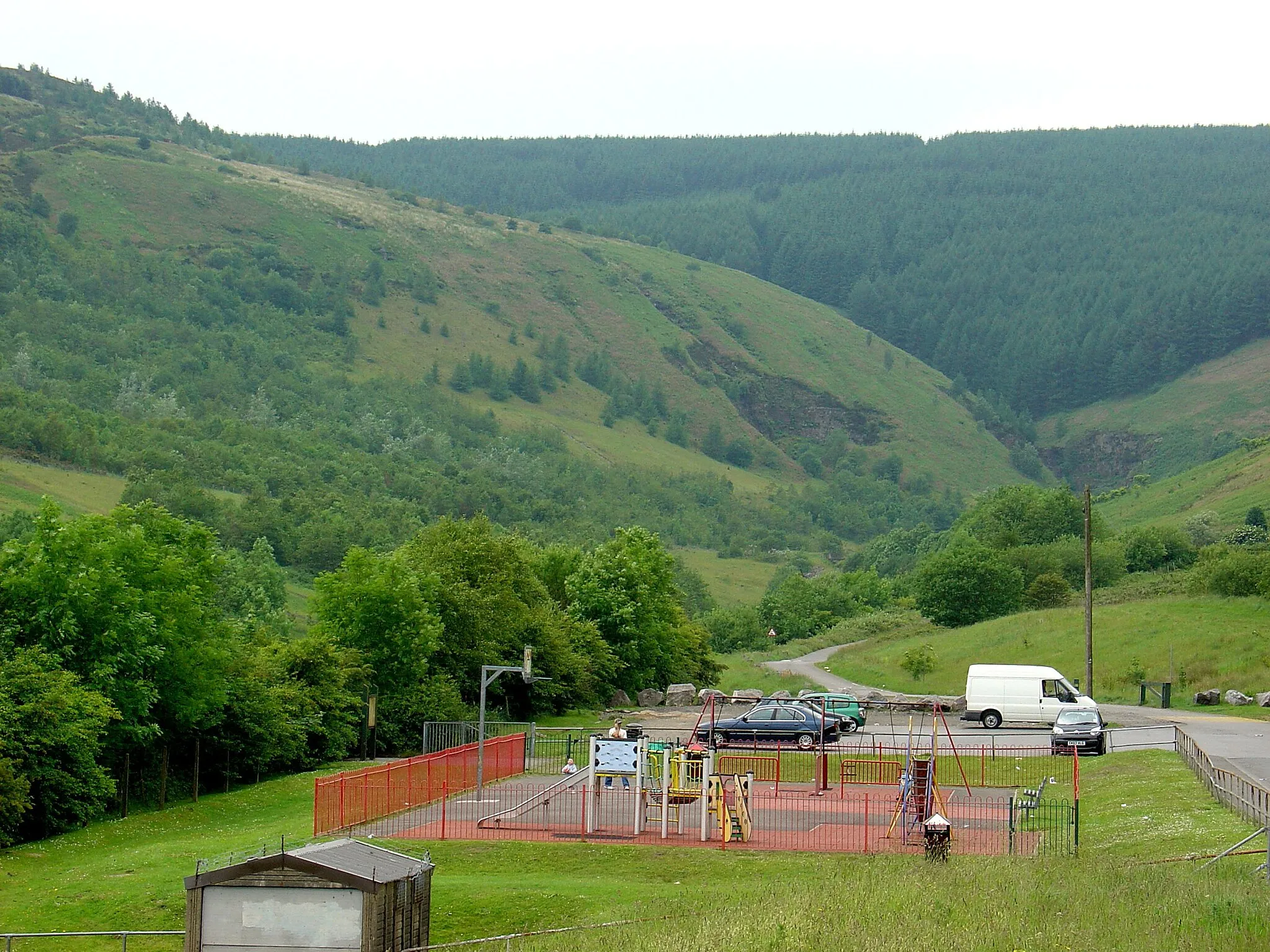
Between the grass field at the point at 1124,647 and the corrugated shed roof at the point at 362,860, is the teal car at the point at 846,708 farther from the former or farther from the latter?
the corrugated shed roof at the point at 362,860

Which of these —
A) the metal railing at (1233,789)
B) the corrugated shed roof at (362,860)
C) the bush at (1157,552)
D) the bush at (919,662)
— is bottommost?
the corrugated shed roof at (362,860)

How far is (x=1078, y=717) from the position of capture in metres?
44.0

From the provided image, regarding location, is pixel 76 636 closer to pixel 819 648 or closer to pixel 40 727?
pixel 40 727

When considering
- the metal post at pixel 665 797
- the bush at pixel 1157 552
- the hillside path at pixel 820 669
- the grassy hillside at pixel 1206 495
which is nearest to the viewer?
the metal post at pixel 665 797

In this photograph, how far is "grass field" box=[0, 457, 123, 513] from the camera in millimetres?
127000

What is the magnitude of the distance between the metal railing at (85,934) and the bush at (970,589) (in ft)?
250

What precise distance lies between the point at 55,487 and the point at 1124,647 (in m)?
108

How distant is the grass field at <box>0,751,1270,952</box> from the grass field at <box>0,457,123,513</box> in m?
98.7

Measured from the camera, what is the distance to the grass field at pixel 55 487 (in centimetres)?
12700

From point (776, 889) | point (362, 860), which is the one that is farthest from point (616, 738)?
point (362, 860)

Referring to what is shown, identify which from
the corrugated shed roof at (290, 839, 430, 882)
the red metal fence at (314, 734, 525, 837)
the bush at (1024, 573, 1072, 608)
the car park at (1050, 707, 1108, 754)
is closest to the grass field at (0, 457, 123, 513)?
the bush at (1024, 573, 1072, 608)

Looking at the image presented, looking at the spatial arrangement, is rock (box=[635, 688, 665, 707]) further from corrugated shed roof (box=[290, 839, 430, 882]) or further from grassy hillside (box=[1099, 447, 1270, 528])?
grassy hillside (box=[1099, 447, 1270, 528])

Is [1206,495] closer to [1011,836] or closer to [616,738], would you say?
[616,738]

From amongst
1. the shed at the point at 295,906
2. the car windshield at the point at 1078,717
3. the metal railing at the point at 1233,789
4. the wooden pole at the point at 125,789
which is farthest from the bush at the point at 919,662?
the shed at the point at 295,906
